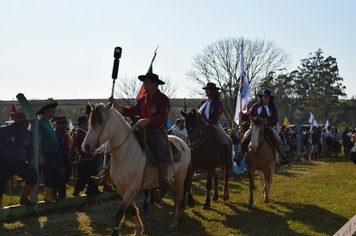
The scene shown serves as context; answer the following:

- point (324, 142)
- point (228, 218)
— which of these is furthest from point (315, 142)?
point (228, 218)

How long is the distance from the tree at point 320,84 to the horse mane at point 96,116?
213 feet

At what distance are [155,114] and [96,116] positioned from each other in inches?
58.0

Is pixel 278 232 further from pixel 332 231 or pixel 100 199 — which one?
pixel 100 199

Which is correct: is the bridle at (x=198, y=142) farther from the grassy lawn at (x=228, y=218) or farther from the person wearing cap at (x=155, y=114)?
the person wearing cap at (x=155, y=114)

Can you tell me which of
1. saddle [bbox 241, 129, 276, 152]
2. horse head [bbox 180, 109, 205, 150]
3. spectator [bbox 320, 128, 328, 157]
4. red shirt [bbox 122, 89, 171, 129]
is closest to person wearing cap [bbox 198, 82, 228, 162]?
saddle [bbox 241, 129, 276, 152]

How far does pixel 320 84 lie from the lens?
3088 inches

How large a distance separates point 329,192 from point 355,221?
7151mm

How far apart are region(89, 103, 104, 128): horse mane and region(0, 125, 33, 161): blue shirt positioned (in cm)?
304

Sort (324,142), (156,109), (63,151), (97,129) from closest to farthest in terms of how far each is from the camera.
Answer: (97,129) → (156,109) → (63,151) → (324,142)

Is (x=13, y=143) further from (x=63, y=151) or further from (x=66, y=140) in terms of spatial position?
(x=66, y=140)

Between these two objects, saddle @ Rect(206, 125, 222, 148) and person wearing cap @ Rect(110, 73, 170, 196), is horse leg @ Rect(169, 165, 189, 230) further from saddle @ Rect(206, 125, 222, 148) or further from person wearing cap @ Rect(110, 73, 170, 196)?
saddle @ Rect(206, 125, 222, 148)

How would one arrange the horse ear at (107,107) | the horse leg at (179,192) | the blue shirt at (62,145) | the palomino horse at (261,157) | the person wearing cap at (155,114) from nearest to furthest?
the horse ear at (107,107)
the person wearing cap at (155,114)
the horse leg at (179,192)
the blue shirt at (62,145)
the palomino horse at (261,157)

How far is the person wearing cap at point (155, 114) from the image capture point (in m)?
6.44

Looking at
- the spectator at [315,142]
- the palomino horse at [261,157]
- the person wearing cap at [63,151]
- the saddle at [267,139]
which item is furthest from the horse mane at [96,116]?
the spectator at [315,142]
